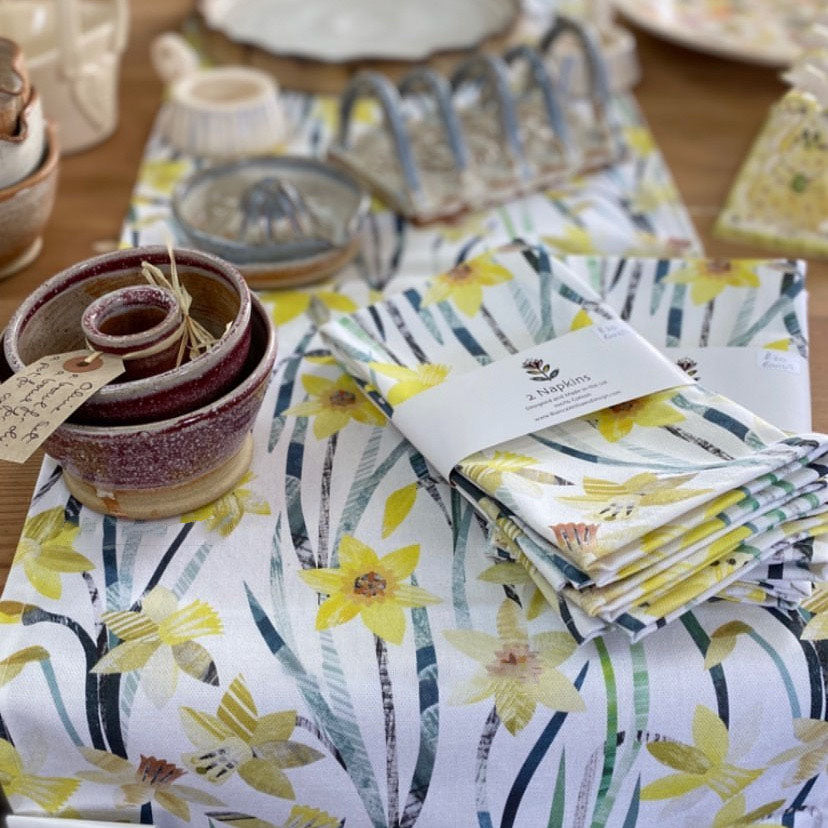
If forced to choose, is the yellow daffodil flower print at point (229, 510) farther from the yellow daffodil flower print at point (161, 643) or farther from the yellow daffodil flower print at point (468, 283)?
the yellow daffodil flower print at point (468, 283)

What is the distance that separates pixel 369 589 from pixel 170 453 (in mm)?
146

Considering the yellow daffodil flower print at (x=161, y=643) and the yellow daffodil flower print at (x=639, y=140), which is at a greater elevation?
the yellow daffodil flower print at (x=639, y=140)

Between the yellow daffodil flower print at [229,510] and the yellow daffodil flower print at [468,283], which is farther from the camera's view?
the yellow daffodil flower print at [468,283]

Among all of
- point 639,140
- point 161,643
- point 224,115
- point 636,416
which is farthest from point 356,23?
point 161,643

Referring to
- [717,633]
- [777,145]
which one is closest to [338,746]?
[717,633]

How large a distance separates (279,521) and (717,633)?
28 centimetres

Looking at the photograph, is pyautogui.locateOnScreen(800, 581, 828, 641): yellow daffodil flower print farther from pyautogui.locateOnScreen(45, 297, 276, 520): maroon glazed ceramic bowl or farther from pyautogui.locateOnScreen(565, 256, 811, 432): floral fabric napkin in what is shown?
pyautogui.locateOnScreen(45, 297, 276, 520): maroon glazed ceramic bowl

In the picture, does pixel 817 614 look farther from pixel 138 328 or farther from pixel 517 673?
pixel 138 328

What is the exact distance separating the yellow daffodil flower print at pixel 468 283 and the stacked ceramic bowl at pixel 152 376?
6.9 inches

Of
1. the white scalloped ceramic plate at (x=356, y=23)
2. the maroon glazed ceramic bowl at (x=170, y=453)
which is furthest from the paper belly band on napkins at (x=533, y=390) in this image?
the white scalloped ceramic plate at (x=356, y=23)

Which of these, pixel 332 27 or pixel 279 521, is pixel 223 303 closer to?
pixel 279 521

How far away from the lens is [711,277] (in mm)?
827

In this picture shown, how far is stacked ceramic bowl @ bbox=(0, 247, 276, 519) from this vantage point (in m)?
0.59

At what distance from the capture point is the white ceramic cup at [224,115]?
1.08m
